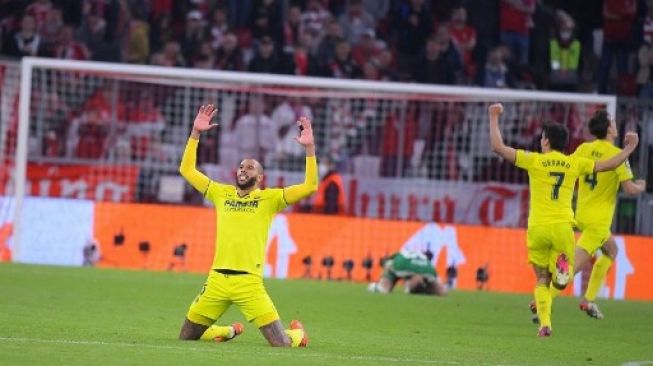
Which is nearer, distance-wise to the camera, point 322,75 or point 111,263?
point 111,263

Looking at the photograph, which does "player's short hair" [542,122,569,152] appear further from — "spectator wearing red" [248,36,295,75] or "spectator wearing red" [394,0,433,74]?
"spectator wearing red" [394,0,433,74]

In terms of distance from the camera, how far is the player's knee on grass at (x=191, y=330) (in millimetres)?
13086

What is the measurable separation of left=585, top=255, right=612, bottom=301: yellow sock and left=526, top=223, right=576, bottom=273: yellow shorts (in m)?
3.15

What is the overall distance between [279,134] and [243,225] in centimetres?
1470

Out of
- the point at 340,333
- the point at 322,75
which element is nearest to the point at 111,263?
the point at 322,75

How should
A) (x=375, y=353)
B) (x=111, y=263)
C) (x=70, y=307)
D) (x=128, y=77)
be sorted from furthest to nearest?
1. (x=128, y=77)
2. (x=111, y=263)
3. (x=70, y=307)
4. (x=375, y=353)

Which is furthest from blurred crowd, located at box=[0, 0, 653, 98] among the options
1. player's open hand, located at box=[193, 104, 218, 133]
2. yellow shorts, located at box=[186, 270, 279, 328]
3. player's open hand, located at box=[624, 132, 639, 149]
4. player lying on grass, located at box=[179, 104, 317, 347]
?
yellow shorts, located at box=[186, 270, 279, 328]

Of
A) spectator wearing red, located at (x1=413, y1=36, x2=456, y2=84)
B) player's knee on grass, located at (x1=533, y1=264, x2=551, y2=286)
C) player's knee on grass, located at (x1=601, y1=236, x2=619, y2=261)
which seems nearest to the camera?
player's knee on grass, located at (x1=533, y1=264, x2=551, y2=286)

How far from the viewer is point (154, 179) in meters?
26.6

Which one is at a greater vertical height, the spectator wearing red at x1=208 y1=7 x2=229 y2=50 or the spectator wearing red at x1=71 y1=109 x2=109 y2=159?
the spectator wearing red at x1=208 y1=7 x2=229 y2=50

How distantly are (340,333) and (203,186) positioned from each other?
7.47ft

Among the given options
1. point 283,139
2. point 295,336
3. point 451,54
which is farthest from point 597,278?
point 451,54

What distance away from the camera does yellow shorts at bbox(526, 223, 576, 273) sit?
49.9 feet

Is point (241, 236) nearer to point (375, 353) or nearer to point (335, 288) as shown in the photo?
point (375, 353)
